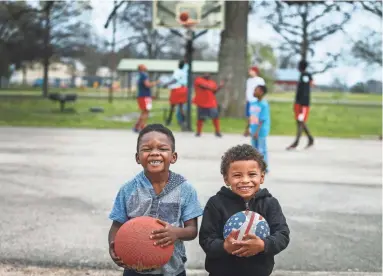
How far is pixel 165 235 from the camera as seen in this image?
3.05 m

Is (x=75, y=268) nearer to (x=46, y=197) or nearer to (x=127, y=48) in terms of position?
(x=46, y=197)

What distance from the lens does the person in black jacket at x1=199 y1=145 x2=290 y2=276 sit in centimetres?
305

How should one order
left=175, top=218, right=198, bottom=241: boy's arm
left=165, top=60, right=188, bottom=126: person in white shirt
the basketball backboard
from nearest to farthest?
left=175, top=218, right=198, bottom=241: boy's arm
left=165, top=60, right=188, bottom=126: person in white shirt
the basketball backboard

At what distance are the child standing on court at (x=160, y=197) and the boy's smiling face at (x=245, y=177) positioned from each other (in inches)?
11.3

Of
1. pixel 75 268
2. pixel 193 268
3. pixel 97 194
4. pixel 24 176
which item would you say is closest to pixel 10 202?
pixel 97 194

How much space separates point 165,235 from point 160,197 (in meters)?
0.23

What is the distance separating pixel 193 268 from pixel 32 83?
46.8 meters

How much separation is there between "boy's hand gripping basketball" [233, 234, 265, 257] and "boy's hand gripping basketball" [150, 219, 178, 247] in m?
0.34

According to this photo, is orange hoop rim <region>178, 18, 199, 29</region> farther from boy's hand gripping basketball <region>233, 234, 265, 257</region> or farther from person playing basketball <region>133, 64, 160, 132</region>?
boy's hand gripping basketball <region>233, 234, 265, 257</region>

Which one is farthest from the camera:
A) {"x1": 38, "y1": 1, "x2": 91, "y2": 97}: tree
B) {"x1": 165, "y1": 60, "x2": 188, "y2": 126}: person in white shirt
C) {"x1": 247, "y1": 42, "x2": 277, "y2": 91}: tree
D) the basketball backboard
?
{"x1": 247, "y1": 42, "x2": 277, "y2": 91}: tree

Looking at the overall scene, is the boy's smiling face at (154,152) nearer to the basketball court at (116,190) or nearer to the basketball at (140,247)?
the basketball at (140,247)

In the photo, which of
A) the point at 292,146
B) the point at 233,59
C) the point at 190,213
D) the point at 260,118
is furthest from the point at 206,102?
the point at 190,213

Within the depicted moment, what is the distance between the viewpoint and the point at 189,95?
17312 mm

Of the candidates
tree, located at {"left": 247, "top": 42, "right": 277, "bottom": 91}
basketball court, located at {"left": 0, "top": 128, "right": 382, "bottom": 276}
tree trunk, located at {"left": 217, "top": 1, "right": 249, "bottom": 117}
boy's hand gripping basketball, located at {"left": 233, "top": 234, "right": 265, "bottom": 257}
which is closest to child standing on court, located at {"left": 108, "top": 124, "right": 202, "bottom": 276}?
boy's hand gripping basketball, located at {"left": 233, "top": 234, "right": 265, "bottom": 257}
